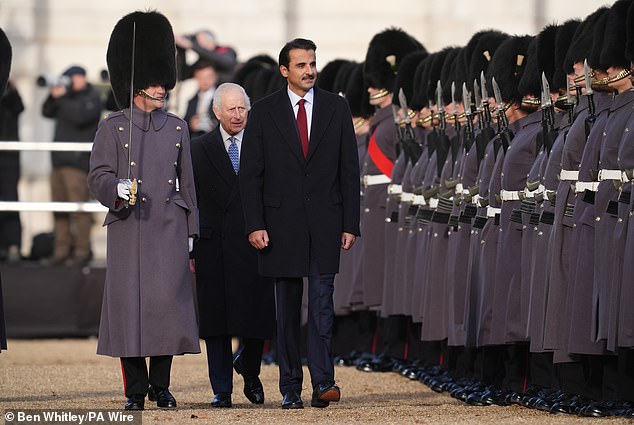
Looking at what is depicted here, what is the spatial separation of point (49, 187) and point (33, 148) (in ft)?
2.19

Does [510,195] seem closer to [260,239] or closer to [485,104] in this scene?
[485,104]

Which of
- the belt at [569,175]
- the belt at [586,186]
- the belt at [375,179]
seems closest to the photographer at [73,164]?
the belt at [375,179]

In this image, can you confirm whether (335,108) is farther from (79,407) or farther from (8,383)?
(8,383)

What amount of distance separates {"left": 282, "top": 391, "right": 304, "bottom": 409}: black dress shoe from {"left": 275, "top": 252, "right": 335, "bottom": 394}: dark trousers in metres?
0.03

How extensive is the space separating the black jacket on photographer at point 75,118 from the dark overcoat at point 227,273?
21.6ft

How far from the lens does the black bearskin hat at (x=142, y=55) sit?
10469mm

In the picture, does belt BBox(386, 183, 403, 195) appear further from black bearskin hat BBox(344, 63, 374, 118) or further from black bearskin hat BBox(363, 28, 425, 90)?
black bearskin hat BBox(344, 63, 374, 118)

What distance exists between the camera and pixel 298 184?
10242 millimetres

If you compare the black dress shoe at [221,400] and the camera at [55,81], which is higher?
the camera at [55,81]

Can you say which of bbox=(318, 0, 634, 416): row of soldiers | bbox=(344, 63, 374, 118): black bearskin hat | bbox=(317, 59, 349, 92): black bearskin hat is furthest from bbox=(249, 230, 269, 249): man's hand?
bbox=(317, 59, 349, 92): black bearskin hat

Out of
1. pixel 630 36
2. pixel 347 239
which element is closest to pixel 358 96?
pixel 347 239

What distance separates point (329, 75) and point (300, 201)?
5.65m

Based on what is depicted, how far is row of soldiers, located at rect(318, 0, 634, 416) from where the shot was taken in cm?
946

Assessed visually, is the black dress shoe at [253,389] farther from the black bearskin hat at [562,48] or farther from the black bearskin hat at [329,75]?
the black bearskin hat at [329,75]
